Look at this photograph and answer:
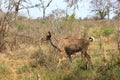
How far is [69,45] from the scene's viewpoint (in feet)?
51.3

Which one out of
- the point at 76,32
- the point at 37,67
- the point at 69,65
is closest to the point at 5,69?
the point at 37,67

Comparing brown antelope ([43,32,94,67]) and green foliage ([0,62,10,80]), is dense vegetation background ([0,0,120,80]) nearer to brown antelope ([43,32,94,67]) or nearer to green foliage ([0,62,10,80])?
green foliage ([0,62,10,80])

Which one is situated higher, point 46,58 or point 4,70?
point 46,58

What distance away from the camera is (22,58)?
57.1ft

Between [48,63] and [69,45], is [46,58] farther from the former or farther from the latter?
[69,45]

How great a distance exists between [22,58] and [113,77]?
6.01 m

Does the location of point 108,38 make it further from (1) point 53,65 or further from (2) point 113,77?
(2) point 113,77

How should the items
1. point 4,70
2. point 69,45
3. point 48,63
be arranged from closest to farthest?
point 4,70
point 48,63
point 69,45

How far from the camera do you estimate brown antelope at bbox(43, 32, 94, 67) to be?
1538cm

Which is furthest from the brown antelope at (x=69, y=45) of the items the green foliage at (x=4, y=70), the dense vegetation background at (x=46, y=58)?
the green foliage at (x=4, y=70)

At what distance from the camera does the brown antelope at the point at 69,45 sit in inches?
605

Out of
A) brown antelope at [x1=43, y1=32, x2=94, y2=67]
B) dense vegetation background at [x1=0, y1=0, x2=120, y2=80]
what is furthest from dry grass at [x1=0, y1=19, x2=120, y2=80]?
brown antelope at [x1=43, y1=32, x2=94, y2=67]

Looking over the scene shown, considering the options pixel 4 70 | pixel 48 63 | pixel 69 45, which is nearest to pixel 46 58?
pixel 48 63

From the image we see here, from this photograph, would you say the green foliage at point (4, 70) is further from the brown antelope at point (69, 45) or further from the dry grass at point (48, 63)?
the brown antelope at point (69, 45)
